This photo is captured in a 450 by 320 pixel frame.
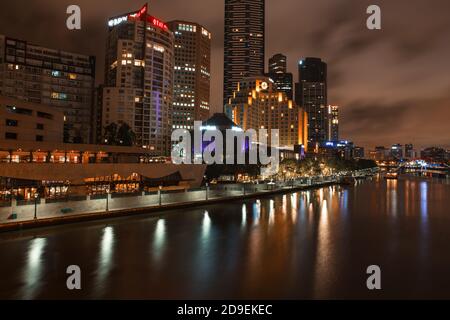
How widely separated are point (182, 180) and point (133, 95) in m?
54.9

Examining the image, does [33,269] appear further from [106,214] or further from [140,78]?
[140,78]

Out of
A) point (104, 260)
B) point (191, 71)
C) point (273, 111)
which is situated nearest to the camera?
point (104, 260)

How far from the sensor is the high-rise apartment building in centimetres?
8575

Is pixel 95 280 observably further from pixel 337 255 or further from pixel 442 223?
pixel 442 223

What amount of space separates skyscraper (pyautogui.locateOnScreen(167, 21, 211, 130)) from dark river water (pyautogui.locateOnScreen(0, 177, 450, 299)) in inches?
4776

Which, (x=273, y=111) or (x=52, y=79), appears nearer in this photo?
(x=52, y=79)

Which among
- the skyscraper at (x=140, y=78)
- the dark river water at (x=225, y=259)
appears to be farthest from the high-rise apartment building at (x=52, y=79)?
the dark river water at (x=225, y=259)

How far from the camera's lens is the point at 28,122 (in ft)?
166

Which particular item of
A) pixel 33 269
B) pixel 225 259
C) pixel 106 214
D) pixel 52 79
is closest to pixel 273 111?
pixel 52 79

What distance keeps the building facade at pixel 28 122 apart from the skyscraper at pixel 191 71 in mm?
83536

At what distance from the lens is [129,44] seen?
328ft

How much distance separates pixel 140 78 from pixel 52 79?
23384mm

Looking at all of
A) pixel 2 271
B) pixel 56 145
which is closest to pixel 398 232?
pixel 2 271
